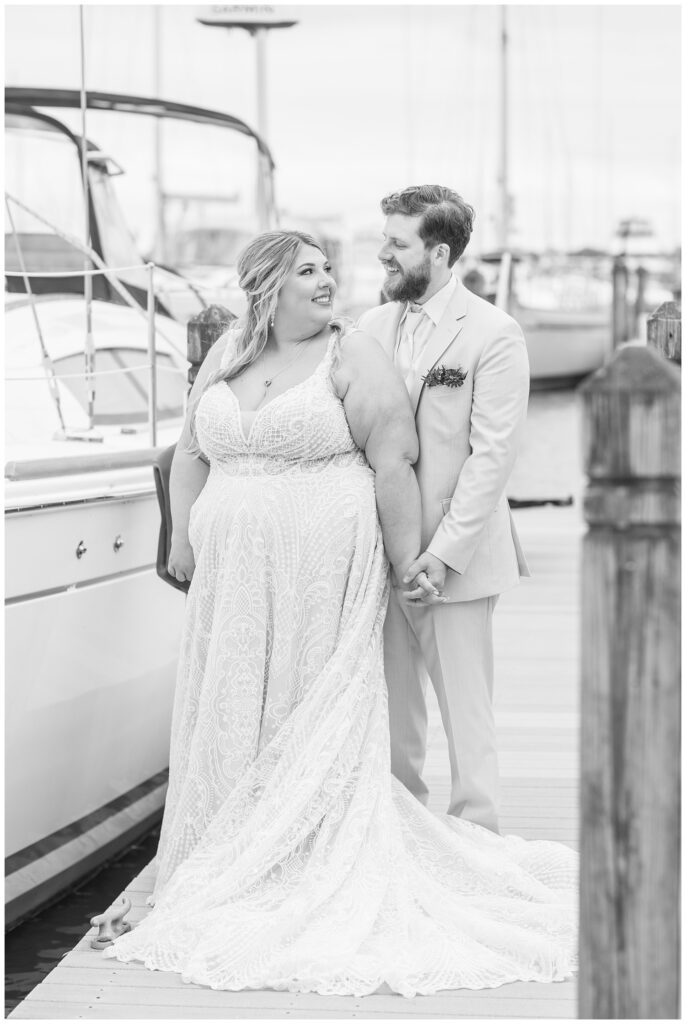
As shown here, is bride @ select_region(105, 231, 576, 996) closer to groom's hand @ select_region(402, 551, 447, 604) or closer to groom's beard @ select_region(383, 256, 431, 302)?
groom's hand @ select_region(402, 551, 447, 604)

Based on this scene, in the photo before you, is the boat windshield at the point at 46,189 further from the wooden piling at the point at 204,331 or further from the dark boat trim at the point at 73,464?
the dark boat trim at the point at 73,464

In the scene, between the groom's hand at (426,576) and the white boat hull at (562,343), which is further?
the white boat hull at (562,343)

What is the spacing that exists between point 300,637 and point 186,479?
640mm

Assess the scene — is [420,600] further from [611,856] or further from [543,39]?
[543,39]

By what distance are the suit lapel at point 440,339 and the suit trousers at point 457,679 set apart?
2.00 ft

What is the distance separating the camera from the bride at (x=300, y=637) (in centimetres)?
357

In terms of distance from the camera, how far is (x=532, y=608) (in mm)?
9609

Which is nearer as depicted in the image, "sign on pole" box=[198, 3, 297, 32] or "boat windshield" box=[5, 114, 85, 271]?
"boat windshield" box=[5, 114, 85, 271]

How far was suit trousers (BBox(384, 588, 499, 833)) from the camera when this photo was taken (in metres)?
3.94

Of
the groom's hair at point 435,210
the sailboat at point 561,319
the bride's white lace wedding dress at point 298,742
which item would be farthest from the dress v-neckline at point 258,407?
the sailboat at point 561,319

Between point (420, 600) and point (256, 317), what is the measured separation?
0.93 metres

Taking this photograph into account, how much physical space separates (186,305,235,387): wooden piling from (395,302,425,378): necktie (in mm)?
1390

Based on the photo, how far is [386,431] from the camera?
3.72m

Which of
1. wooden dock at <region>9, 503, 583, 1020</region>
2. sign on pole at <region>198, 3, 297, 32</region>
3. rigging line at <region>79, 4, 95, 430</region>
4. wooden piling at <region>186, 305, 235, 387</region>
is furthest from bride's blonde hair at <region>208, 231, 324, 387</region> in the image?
sign on pole at <region>198, 3, 297, 32</region>
